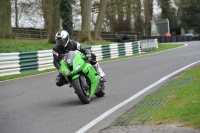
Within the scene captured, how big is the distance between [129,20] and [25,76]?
38096 millimetres

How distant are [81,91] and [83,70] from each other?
511 millimetres

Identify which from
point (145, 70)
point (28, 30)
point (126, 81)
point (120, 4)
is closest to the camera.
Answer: point (126, 81)

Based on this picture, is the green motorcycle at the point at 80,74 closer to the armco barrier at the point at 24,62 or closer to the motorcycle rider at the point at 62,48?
the motorcycle rider at the point at 62,48

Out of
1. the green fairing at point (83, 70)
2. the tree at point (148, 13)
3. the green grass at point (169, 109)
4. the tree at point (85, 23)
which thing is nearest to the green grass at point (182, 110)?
the green grass at point (169, 109)

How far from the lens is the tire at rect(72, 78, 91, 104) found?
938 cm

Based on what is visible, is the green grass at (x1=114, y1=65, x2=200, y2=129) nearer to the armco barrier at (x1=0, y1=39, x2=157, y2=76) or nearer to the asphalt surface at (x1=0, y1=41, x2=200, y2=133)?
the asphalt surface at (x1=0, y1=41, x2=200, y2=133)

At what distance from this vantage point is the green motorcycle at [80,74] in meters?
9.43

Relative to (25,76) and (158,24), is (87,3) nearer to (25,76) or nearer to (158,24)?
(25,76)

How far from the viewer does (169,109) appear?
26.0 ft

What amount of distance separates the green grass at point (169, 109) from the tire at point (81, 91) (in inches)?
47.3

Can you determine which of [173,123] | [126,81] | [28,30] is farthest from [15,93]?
[28,30]

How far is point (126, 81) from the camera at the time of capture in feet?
44.2

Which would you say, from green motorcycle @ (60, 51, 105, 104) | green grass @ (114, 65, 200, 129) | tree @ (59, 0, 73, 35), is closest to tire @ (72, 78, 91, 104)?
green motorcycle @ (60, 51, 105, 104)

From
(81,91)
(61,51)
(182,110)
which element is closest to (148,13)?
(61,51)
